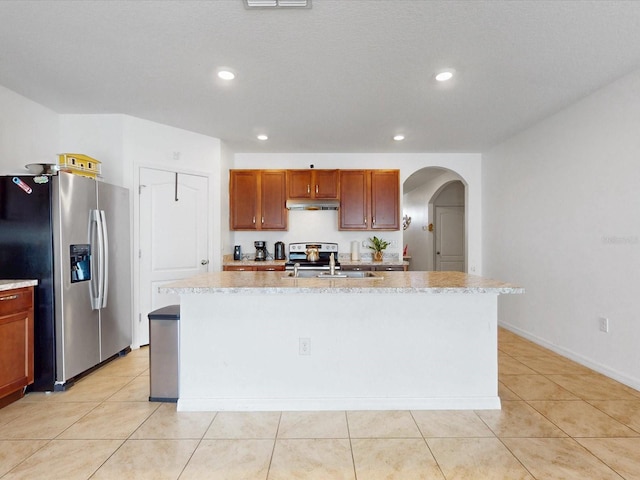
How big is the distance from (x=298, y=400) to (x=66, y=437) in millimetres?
1439

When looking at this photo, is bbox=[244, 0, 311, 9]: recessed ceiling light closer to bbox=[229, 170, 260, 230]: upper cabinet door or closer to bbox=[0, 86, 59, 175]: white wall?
bbox=[0, 86, 59, 175]: white wall

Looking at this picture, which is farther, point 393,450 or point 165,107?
point 165,107

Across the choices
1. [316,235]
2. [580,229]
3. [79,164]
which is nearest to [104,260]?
[79,164]

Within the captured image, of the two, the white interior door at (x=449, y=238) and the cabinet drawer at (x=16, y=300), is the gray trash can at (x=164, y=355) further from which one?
the white interior door at (x=449, y=238)

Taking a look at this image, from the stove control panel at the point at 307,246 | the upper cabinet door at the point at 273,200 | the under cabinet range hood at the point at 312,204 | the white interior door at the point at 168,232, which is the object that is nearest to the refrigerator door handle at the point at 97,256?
the white interior door at the point at 168,232

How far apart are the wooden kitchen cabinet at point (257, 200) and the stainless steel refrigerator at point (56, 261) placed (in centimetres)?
199

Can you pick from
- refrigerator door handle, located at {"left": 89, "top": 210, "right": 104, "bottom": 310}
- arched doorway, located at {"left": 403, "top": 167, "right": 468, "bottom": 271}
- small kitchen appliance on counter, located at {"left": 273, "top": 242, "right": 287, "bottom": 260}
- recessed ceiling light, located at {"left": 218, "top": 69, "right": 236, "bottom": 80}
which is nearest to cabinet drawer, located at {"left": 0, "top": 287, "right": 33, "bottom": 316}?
refrigerator door handle, located at {"left": 89, "top": 210, "right": 104, "bottom": 310}

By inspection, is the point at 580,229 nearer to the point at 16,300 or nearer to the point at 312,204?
the point at 312,204

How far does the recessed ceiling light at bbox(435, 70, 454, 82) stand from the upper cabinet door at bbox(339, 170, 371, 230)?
2172 millimetres

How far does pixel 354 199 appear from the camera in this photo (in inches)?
189

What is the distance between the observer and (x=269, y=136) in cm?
415

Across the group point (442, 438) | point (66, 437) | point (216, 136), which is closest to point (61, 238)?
point (66, 437)

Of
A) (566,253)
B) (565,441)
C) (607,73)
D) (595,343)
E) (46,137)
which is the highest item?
(607,73)

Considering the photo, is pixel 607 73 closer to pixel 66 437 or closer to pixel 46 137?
pixel 66 437
